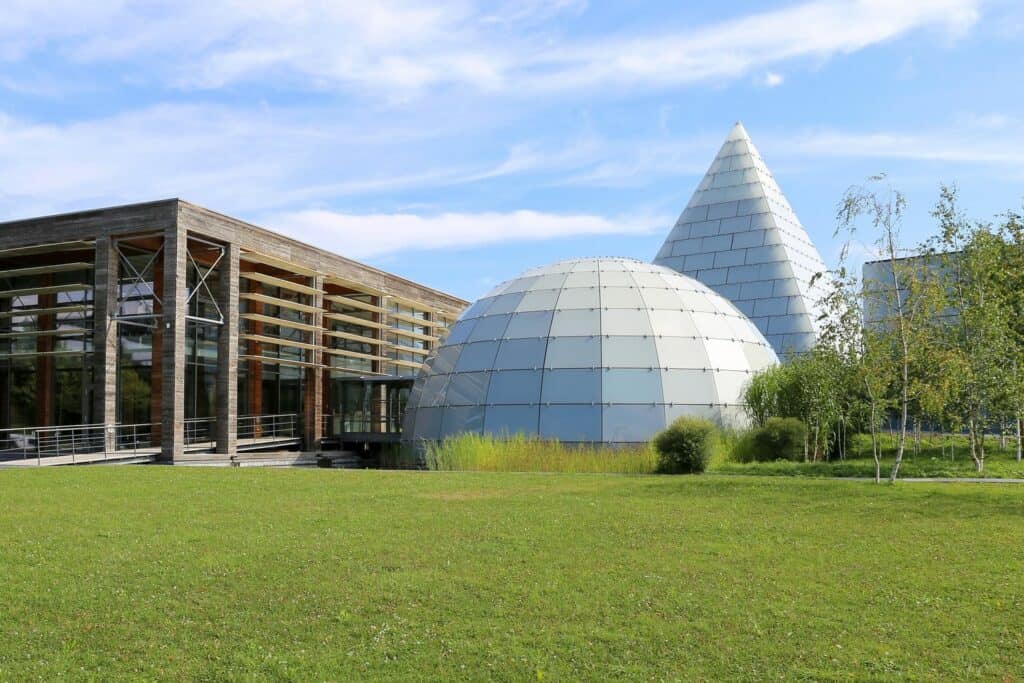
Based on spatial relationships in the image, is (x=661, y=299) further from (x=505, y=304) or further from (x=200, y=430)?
(x=200, y=430)

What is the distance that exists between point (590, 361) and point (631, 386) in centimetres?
152

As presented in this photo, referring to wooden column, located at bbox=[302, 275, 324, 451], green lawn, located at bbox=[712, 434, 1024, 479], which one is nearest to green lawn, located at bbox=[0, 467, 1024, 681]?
green lawn, located at bbox=[712, 434, 1024, 479]

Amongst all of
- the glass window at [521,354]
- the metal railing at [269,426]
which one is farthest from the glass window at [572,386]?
the metal railing at [269,426]

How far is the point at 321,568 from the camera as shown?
1065cm

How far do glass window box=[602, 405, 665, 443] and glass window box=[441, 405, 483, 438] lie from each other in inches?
159

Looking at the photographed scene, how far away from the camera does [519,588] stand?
9.77m

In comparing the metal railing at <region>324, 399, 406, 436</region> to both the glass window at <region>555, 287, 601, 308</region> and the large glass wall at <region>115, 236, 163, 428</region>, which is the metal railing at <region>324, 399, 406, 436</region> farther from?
the glass window at <region>555, 287, 601, 308</region>

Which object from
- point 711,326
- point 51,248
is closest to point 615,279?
point 711,326

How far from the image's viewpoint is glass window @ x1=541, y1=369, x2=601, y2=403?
2642 cm

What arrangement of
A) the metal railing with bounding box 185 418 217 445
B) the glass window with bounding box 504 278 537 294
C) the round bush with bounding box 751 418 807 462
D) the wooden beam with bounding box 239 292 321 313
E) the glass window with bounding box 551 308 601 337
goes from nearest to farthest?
the round bush with bounding box 751 418 807 462, the glass window with bounding box 551 308 601 337, the glass window with bounding box 504 278 537 294, the metal railing with bounding box 185 418 217 445, the wooden beam with bounding box 239 292 321 313

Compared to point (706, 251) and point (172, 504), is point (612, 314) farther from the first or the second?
point (706, 251)

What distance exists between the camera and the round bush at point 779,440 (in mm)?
24141

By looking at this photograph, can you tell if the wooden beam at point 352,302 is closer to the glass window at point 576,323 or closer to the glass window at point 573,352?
the glass window at point 576,323

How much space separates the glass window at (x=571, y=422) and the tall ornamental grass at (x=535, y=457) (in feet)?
1.15
